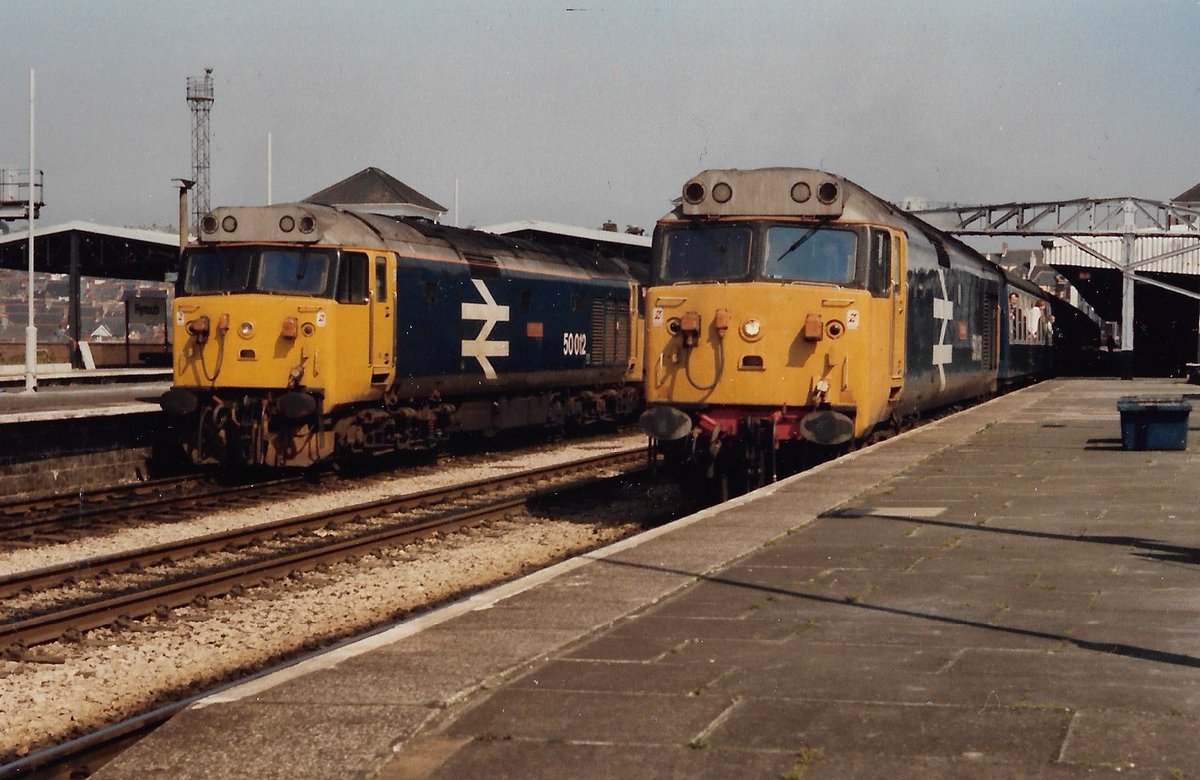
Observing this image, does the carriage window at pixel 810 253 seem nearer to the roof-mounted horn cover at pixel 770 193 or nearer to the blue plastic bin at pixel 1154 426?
the roof-mounted horn cover at pixel 770 193

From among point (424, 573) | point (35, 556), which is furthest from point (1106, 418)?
point (35, 556)

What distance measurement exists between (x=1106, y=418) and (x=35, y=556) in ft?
56.9

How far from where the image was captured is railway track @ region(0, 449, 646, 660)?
→ 10.2m

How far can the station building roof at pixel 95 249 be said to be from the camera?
4116cm

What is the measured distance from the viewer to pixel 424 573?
13023 millimetres

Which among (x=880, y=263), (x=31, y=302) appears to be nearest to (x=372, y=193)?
(x=31, y=302)

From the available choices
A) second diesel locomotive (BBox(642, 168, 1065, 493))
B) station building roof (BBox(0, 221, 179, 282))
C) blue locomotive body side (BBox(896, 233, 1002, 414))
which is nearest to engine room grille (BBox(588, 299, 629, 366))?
blue locomotive body side (BBox(896, 233, 1002, 414))

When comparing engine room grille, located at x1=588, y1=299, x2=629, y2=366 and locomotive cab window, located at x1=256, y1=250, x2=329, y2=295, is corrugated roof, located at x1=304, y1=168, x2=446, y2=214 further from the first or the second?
locomotive cab window, located at x1=256, y1=250, x2=329, y2=295

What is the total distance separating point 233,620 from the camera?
426 inches

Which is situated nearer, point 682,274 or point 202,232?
point 682,274

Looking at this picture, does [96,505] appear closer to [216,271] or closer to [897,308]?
[216,271]

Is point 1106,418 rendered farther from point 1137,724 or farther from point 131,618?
point 1137,724

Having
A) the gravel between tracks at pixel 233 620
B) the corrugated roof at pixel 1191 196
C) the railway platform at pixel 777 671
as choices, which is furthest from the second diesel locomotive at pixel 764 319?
the corrugated roof at pixel 1191 196

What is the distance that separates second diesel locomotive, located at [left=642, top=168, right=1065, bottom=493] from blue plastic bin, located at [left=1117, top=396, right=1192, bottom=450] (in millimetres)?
4069
